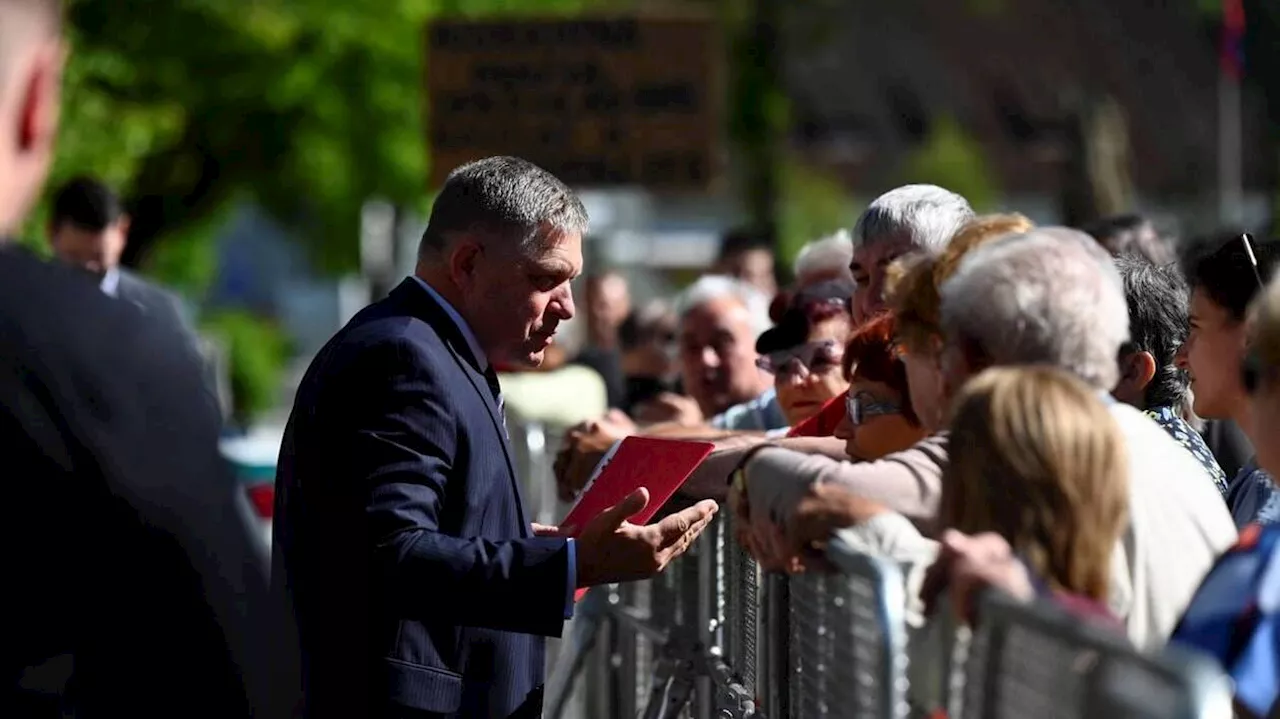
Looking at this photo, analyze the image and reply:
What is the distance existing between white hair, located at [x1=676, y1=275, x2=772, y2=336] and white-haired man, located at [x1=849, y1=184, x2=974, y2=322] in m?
2.64

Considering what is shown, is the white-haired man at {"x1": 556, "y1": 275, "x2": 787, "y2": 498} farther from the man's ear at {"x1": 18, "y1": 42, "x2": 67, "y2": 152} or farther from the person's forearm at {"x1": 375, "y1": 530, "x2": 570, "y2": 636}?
the man's ear at {"x1": 18, "y1": 42, "x2": 67, "y2": 152}

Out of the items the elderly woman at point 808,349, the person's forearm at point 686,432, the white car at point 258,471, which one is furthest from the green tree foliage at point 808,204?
the person's forearm at point 686,432

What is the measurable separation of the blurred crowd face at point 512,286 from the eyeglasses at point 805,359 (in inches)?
62.4

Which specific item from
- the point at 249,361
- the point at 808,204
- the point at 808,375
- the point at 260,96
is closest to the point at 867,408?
the point at 808,375

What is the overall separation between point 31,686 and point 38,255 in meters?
0.51

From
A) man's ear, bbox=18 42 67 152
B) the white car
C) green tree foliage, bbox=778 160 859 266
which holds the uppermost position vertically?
man's ear, bbox=18 42 67 152

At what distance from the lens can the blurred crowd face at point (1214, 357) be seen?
4758 millimetres

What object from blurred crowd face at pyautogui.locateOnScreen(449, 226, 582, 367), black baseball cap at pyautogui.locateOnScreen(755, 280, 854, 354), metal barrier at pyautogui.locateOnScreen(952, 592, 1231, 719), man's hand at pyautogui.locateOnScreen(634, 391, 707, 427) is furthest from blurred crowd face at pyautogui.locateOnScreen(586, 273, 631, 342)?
metal barrier at pyautogui.locateOnScreen(952, 592, 1231, 719)

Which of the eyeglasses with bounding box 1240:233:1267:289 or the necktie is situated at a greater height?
the eyeglasses with bounding box 1240:233:1267:289

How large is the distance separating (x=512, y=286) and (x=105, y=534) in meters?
2.13

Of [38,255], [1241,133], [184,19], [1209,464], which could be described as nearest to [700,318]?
[1209,464]

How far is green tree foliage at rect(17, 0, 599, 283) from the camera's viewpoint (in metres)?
24.8

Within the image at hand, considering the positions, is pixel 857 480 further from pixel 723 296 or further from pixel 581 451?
pixel 723 296

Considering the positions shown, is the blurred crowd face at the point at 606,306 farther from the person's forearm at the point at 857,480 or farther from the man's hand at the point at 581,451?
the person's forearm at the point at 857,480
